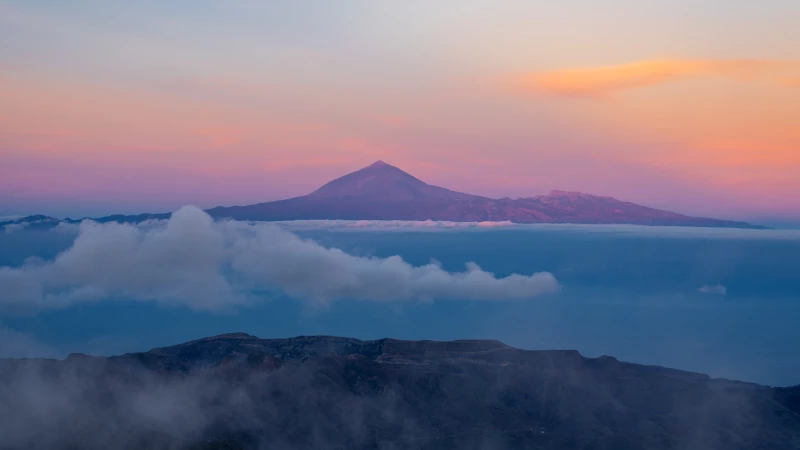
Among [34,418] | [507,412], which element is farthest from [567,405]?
[34,418]

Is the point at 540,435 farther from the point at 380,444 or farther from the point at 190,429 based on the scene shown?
the point at 190,429

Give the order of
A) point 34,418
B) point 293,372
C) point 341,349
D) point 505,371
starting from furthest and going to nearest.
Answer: point 341,349 → point 505,371 → point 293,372 → point 34,418

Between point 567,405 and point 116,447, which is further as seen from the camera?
point 567,405

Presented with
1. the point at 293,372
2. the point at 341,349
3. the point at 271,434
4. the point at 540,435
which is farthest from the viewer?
the point at 341,349

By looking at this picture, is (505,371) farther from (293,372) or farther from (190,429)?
(190,429)

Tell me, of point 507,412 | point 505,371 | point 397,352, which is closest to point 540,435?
point 507,412

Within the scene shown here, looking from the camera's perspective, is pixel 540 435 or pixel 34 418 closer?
pixel 34 418
